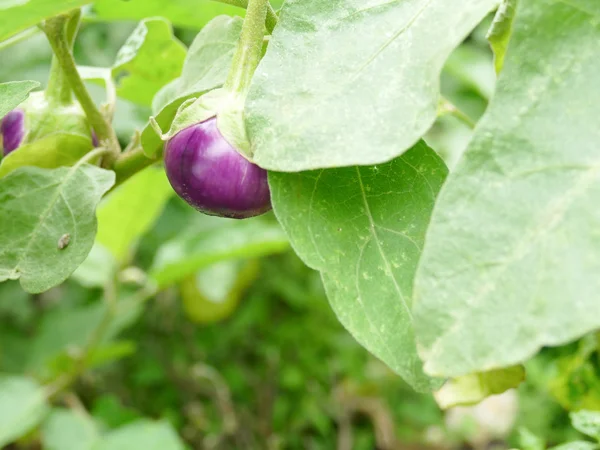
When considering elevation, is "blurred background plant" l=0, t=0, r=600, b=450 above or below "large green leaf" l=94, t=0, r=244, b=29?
below

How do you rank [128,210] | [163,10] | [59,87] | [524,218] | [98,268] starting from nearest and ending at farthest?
[524,218], [59,87], [163,10], [128,210], [98,268]

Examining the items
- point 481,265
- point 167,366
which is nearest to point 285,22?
point 481,265

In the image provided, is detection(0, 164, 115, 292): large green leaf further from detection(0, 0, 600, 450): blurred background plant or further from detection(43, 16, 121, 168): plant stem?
detection(0, 0, 600, 450): blurred background plant

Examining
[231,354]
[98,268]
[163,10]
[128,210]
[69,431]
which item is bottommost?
[231,354]

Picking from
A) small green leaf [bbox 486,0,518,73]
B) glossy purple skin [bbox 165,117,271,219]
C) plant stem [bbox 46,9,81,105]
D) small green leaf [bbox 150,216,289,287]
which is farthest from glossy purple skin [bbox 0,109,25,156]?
small green leaf [bbox 150,216,289,287]

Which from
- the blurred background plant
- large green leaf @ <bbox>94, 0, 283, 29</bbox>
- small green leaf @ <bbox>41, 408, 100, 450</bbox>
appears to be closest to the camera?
large green leaf @ <bbox>94, 0, 283, 29</bbox>

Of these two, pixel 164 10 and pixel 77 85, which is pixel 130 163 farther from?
pixel 164 10

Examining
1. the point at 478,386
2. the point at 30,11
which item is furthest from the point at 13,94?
the point at 478,386

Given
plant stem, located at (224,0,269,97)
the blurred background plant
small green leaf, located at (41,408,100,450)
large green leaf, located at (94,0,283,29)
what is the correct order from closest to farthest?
1. plant stem, located at (224,0,269,97)
2. large green leaf, located at (94,0,283,29)
3. small green leaf, located at (41,408,100,450)
4. the blurred background plant
